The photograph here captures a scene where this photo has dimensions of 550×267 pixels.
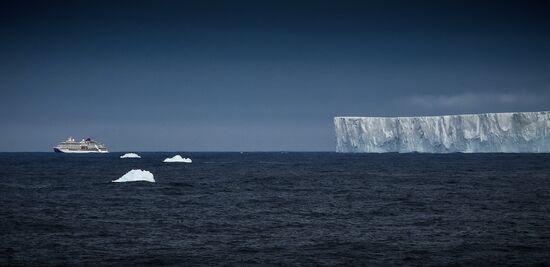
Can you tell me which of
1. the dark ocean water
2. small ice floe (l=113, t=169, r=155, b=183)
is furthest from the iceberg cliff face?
small ice floe (l=113, t=169, r=155, b=183)

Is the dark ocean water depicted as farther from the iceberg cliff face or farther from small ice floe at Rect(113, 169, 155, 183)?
the iceberg cliff face

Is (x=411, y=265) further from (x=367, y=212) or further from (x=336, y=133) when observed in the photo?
(x=336, y=133)

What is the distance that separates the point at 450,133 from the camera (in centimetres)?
14038

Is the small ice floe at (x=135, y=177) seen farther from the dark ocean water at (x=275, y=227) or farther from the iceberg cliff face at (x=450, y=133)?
the iceberg cliff face at (x=450, y=133)

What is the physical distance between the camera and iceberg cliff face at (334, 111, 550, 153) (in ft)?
421

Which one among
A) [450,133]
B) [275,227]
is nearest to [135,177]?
[275,227]

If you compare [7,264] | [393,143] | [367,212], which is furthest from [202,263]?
[393,143]

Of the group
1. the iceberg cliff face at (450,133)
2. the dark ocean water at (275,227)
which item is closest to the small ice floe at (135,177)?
the dark ocean water at (275,227)

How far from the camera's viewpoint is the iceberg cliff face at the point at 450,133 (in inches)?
5049

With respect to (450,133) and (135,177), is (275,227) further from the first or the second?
(450,133)

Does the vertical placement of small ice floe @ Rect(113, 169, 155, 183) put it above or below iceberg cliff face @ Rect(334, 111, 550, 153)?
below

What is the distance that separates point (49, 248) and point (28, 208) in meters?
14.0

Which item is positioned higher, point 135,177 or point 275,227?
point 135,177

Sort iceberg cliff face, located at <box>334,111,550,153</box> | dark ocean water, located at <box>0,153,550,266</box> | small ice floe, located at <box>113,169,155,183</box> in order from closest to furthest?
dark ocean water, located at <box>0,153,550,266</box>
small ice floe, located at <box>113,169,155,183</box>
iceberg cliff face, located at <box>334,111,550,153</box>
